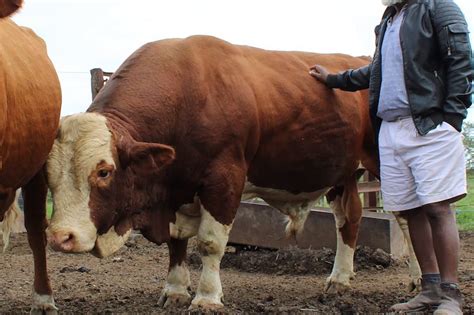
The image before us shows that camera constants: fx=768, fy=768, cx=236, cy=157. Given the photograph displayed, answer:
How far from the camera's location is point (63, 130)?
16.2ft

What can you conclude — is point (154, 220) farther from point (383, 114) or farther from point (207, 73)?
point (383, 114)

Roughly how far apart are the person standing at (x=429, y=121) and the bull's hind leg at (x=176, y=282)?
5.31 ft

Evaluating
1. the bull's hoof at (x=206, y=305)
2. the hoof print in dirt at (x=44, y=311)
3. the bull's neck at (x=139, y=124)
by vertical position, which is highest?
the bull's neck at (x=139, y=124)

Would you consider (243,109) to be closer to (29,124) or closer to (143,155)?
(143,155)

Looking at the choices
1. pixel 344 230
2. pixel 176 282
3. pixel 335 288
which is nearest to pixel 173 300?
pixel 176 282

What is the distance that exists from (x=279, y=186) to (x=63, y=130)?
2.00 m

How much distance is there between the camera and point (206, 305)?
5.31 m

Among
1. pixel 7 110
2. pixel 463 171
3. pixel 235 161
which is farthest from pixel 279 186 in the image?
pixel 7 110

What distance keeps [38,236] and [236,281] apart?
84.1 inches

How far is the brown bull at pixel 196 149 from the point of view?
4820 mm

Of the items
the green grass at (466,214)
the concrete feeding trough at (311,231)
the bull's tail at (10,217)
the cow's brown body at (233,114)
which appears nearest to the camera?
the cow's brown body at (233,114)

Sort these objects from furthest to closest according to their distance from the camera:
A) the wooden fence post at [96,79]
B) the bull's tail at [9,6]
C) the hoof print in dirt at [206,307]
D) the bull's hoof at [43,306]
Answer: the wooden fence post at [96,79]
the bull's hoof at [43,306]
the hoof print in dirt at [206,307]
the bull's tail at [9,6]

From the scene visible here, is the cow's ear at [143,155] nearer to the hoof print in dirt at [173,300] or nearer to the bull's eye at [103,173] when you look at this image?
the bull's eye at [103,173]

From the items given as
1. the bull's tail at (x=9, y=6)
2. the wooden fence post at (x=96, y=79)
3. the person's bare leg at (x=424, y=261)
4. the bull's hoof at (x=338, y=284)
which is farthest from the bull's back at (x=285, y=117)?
the wooden fence post at (x=96, y=79)
